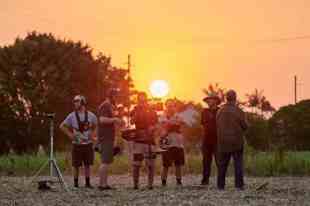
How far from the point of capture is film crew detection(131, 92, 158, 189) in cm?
1538

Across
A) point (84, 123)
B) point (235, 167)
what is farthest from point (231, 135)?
point (84, 123)

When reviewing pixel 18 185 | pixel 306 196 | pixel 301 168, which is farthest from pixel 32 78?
pixel 306 196

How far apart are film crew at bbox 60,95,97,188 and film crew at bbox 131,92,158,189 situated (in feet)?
3.15

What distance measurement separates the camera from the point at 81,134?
15852 mm

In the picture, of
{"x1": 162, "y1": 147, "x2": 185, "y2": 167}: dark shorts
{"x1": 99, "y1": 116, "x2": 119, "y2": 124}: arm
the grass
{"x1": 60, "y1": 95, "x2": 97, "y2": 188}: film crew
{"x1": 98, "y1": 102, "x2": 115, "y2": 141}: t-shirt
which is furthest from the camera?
the grass

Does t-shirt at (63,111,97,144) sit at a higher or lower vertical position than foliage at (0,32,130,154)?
lower

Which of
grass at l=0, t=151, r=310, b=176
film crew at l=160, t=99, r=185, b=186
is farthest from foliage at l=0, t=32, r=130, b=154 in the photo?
film crew at l=160, t=99, r=185, b=186

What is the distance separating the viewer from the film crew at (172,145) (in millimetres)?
16703

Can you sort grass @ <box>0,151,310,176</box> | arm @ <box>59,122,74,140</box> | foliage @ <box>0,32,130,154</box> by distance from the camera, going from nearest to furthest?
arm @ <box>59,122,74,140</box>
grass @ <box>0,151,310,176</box>
foliage @ <box>0,32,130,154</box>

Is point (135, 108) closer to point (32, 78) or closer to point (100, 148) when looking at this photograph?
point (100, 148)

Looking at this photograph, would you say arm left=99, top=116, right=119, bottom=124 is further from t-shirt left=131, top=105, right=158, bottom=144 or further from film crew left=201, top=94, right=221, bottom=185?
film crew left=201, top=94, right=221, bottom=185

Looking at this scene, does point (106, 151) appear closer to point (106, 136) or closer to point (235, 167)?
point (106, 136)

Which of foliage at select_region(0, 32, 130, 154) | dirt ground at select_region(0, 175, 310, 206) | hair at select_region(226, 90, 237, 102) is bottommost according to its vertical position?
dirt ground at select_region(0, 175, 310, 206)

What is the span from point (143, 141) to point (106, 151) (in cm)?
72
